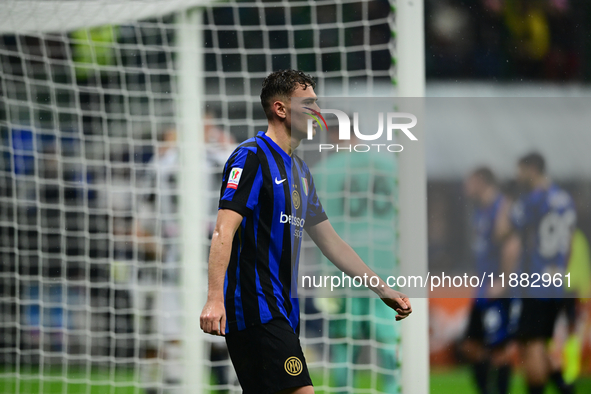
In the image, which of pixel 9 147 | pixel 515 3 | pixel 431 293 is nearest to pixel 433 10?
pixel 515 3

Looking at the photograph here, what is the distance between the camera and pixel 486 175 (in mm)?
3172

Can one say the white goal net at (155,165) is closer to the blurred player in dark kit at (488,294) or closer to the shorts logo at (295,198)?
the blurred player in dark kit at (488,294)

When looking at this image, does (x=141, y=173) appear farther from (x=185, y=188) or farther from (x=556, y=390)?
(x=556, y=390)

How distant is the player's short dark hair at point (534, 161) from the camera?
321 cm

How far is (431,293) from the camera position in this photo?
2980 mm

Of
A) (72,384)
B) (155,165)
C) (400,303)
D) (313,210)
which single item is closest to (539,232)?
(400,303)

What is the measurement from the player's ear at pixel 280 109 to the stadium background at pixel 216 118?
1.00 m

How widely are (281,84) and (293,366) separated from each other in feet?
3.33

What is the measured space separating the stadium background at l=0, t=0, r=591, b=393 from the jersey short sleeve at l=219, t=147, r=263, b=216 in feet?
3.91

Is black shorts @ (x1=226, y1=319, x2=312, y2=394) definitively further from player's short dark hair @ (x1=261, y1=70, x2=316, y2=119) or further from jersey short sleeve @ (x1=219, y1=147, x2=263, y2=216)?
player's short dark hair @ (x1=261, y1=70, x2=316, y2=119)

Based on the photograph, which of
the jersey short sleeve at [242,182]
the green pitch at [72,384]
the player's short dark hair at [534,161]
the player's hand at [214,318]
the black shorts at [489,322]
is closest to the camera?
the player's hand at [214,318]

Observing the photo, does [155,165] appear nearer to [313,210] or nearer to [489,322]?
[313,210]

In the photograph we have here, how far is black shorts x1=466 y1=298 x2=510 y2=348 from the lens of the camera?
136 inches

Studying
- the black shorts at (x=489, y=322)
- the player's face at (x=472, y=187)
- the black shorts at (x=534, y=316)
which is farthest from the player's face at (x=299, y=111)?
the black shorts at (x=534, y=316)
